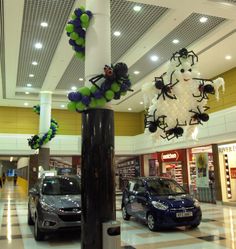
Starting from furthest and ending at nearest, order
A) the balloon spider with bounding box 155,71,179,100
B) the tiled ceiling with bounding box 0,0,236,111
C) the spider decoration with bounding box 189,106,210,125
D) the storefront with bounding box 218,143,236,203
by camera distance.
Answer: the storefront with bounding box 218,143,236,203 → the tiled ceiling with bounding box 0,0,236,111 → the spider decoration with bounding box 189,106,210,125 → the balloon spider with bounding box 155,71,179,100

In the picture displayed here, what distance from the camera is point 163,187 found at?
825 cm

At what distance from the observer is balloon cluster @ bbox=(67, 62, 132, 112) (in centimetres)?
370

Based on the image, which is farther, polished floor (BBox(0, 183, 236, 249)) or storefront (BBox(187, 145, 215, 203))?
storefront (BBox(187, 145, 215, 203))

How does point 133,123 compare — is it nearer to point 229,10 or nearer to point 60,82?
point 60,82

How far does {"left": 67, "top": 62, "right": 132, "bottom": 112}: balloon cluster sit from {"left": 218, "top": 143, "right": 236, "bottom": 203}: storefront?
10248 millimetres

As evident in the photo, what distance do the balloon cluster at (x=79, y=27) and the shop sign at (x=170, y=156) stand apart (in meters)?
12.2

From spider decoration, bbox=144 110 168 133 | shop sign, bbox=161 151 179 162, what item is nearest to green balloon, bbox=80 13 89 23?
spider decoration, bbox=144 110 168 133

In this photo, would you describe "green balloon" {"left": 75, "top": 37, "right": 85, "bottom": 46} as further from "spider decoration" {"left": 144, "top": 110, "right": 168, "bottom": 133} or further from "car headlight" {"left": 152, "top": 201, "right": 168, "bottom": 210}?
"car headlight" {"left": 152, "top": 201, "right": 168, "bottom": 210}

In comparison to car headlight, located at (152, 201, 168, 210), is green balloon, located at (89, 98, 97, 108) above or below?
above

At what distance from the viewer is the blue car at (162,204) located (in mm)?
7176

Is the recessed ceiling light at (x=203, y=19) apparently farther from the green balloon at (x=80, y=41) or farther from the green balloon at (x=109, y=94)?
the green balloon at (x=109, y=94)

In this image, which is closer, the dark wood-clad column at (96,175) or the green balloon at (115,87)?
the dark wood-clad column at (96,175)

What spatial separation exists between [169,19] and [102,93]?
19.6 ft

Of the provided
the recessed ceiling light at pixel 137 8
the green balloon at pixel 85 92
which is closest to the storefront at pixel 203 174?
the recessed ceiling light at pixel 137 8
